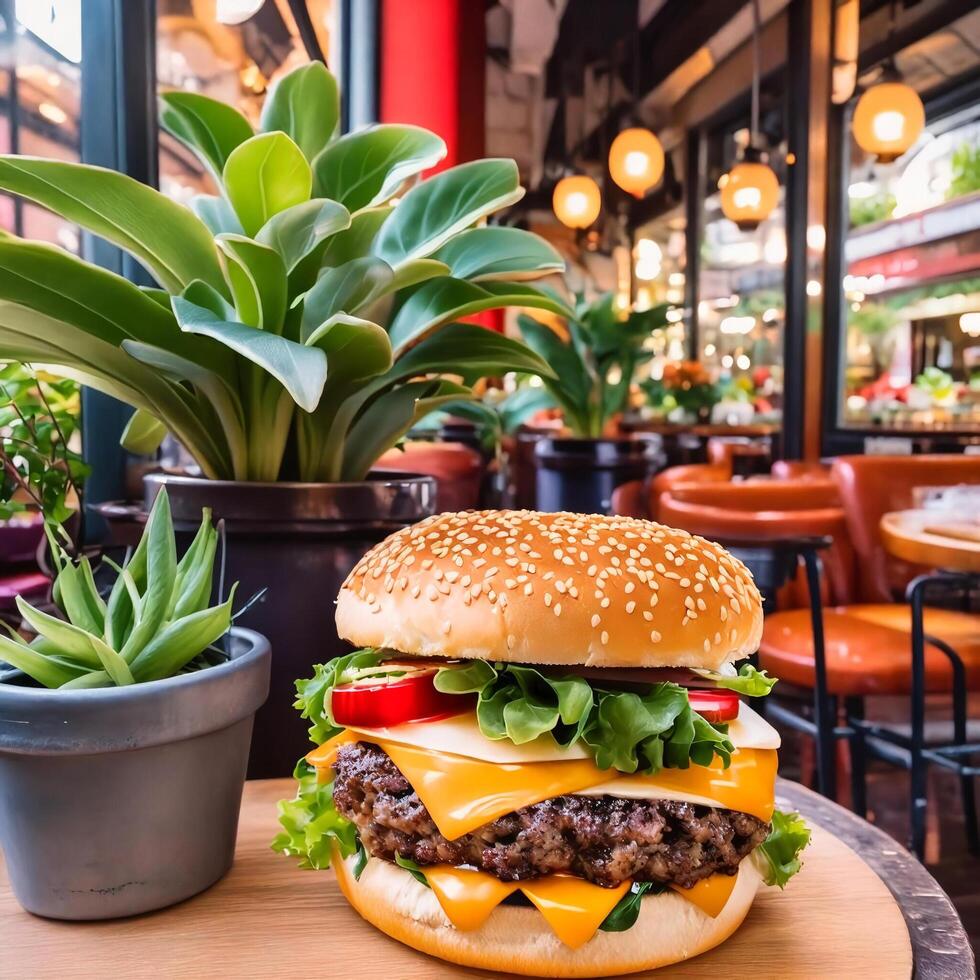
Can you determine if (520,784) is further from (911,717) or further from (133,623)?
(911,717)

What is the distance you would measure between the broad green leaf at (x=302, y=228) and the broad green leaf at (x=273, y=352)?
118 millimetres

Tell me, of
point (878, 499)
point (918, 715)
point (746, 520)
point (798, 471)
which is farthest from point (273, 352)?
point (798, 471)

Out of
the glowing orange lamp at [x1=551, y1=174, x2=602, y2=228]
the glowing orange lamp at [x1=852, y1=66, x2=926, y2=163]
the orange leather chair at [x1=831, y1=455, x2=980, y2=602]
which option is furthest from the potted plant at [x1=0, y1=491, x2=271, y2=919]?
the glowing orange lamp at [x1=551, y1=174, x2=602, y2=228]

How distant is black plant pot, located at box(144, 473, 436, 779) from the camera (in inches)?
39.3

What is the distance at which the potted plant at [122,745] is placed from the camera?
27.9 inches

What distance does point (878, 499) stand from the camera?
3291 mm

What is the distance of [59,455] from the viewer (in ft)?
4.35

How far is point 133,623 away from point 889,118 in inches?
223

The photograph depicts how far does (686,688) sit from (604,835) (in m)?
0.16

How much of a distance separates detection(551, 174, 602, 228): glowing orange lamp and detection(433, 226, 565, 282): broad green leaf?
7.70 metres

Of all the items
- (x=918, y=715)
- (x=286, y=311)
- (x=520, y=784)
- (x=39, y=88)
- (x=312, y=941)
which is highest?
(x=39, y=88)

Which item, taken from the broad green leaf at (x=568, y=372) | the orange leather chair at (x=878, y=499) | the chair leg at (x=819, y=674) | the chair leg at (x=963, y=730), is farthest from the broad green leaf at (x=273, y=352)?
the broad green leaf at (x=568, y=372)

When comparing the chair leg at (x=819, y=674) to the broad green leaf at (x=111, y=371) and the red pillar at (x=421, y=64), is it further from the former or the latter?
the red pillar at (x=421, y=64)

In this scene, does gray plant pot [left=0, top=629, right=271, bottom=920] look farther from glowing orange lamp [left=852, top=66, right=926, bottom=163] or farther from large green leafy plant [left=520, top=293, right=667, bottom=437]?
glowing orange lamp [left=852, top=66, right=926, bottom=163]
